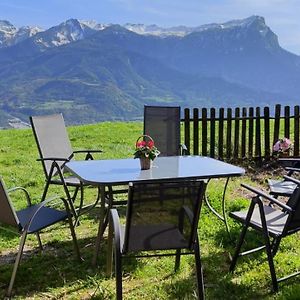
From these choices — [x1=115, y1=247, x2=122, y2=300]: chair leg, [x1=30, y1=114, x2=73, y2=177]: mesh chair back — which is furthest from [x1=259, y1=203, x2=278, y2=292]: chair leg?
[x1=30, y1=114, x2=73, y2=177]: mesh chair back

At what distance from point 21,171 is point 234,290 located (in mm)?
5432

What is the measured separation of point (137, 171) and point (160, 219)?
1.13m

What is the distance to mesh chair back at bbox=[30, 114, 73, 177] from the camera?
17.3 ft

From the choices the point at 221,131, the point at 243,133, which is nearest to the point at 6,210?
the point at 221,131

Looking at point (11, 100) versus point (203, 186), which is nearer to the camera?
point (203, 186)

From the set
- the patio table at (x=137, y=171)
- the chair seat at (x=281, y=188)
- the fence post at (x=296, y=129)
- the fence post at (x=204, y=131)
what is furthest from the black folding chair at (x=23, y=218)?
the fence post at (x=296, y=129)

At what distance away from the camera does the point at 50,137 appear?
18.1 feet

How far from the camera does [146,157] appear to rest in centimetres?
405

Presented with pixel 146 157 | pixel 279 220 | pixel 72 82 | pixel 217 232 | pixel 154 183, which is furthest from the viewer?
pixel 72 82

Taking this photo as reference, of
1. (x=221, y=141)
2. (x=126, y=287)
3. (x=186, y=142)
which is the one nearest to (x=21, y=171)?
(x=186, y=142)

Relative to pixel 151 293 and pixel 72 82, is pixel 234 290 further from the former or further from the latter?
pixel 72 82

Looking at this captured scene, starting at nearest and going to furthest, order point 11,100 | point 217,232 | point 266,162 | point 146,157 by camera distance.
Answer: point 146,157, point 217,232, point 266,162, point 11,100

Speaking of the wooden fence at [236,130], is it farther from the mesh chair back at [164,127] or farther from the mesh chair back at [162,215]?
the mesh chair back at [162,215]

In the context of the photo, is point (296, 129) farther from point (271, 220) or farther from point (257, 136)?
point (271, 220)
